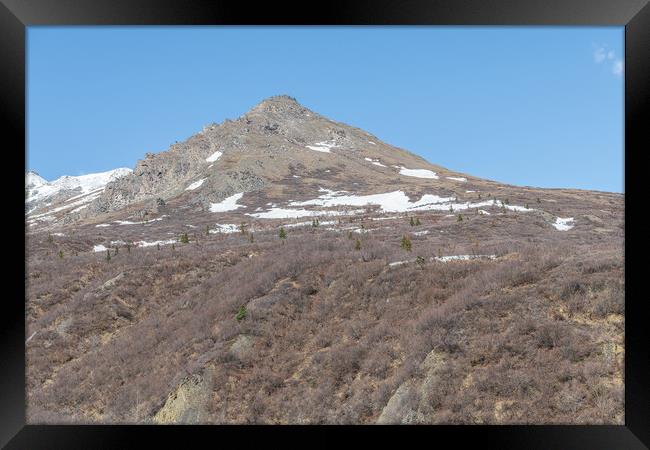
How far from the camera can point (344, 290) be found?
1288cm

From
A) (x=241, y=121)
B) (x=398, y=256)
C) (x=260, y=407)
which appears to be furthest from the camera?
(x=241, y=121)

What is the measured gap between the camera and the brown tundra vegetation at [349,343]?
269 inches

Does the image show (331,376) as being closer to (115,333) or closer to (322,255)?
(322,255)

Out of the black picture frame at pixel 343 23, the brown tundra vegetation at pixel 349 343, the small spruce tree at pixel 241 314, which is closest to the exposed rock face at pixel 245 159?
the brown tundra vegetation at pixel 349 343

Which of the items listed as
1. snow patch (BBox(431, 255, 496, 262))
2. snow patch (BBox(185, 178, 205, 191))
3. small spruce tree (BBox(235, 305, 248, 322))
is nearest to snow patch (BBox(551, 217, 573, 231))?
snow patch (BBox(431, 255, 496, 262))

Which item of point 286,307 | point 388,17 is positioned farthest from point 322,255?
point 388,17

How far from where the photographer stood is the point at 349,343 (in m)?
9.91

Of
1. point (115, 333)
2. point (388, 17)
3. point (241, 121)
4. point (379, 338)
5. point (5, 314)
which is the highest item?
point (241, 121)

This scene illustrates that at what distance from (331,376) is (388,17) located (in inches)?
265

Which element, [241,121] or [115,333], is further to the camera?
[241,121]

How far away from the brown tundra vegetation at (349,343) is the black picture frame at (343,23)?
740mm

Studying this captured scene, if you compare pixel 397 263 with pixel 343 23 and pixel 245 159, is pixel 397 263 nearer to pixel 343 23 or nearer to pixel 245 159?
pixel 343 23

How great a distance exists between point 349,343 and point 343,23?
680 centimetres

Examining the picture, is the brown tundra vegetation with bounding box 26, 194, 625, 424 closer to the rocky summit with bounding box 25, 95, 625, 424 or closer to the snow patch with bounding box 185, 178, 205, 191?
the rocky summit with bounding box 25, 95, 625, 424
